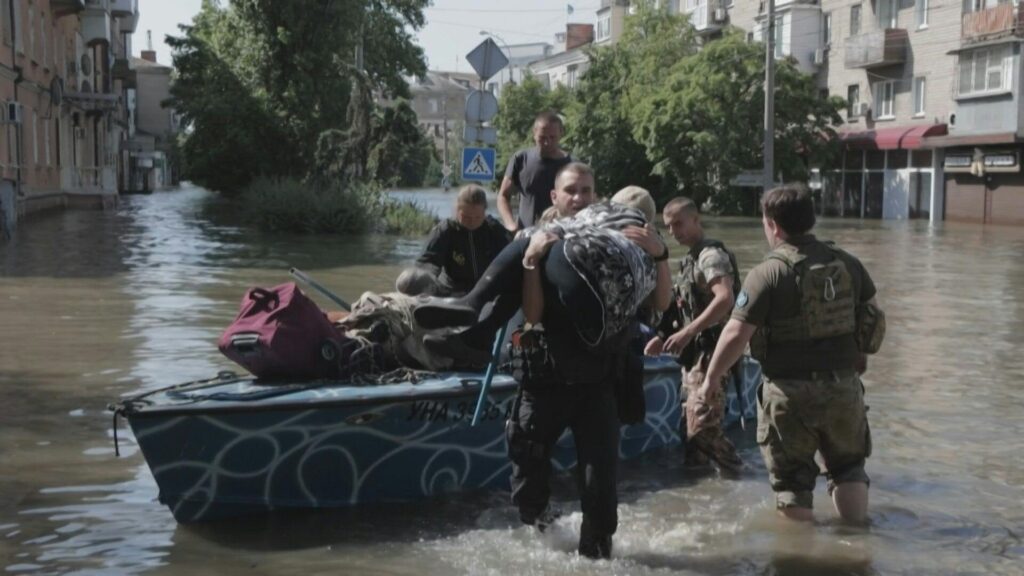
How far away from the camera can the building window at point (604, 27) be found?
86.7m

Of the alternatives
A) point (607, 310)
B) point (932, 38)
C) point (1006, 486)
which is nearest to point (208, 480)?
point (607, 310)

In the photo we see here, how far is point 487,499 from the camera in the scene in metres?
6.99

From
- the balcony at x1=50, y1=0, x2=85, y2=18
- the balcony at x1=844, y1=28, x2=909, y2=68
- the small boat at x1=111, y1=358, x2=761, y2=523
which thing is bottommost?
the small boat at x1=111, y1=358, x2=761, y2=523

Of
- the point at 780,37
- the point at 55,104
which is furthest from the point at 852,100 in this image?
the point at 55,104

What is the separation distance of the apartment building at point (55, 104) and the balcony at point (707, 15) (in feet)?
92.2

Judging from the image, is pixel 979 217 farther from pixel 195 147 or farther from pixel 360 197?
pixel 195 147

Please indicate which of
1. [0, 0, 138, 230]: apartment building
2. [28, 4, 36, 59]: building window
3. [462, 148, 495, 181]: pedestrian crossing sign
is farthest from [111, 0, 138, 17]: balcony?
[462, 148, 495, 181]: pedestrian crossing sign

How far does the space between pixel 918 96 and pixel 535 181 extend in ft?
136

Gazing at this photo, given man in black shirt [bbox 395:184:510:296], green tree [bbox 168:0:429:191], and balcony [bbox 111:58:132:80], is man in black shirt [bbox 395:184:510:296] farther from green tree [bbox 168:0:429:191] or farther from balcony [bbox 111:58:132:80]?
balcony [bbox 111:58:132:80]

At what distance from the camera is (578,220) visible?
542cm

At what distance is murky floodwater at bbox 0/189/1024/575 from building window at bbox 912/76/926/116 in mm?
33477

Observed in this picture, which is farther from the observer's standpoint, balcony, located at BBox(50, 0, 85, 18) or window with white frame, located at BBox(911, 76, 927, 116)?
window with white frame, located at BBox(911, 76, 927, 116)

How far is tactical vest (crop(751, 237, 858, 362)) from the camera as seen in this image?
5.66m

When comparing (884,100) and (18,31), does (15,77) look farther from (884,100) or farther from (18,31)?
(884,100)
